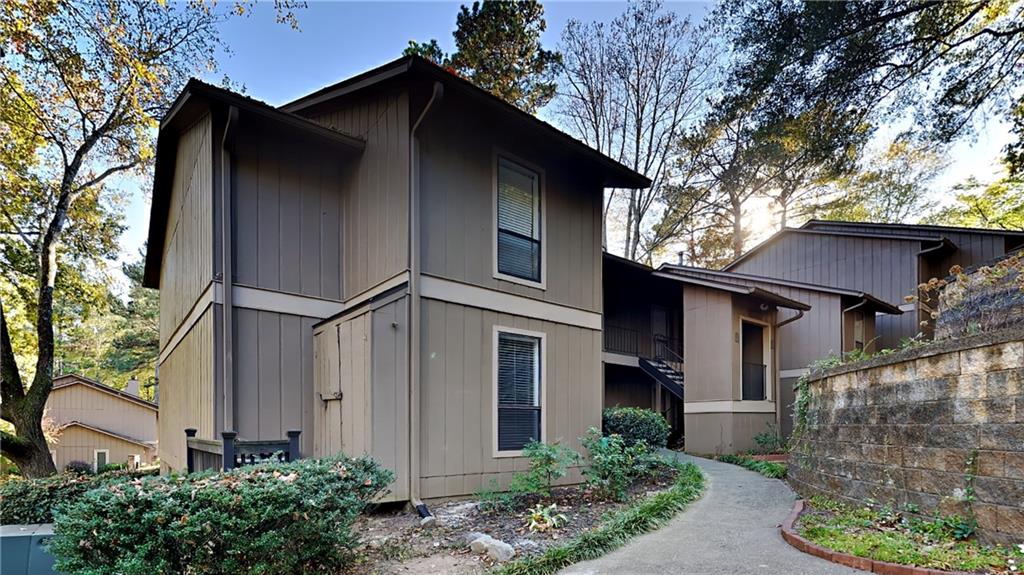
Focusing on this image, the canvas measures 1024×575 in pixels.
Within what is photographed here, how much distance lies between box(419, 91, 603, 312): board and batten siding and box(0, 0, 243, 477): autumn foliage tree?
8656 mm

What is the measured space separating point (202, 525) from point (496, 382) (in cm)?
402

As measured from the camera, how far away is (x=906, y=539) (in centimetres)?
421

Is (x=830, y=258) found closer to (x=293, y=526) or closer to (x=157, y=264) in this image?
(x=293, y=526)

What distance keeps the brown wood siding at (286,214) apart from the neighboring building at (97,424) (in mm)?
17705

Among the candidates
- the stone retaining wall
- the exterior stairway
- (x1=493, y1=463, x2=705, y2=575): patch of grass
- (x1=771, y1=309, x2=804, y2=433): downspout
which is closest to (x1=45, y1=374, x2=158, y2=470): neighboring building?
the exterior stairway

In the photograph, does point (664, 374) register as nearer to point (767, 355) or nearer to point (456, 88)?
point (767, 355)

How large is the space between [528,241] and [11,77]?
11.9 metres

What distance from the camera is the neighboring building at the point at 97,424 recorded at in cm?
1919

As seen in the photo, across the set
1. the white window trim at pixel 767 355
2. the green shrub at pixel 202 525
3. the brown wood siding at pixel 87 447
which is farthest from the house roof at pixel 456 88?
the brown wood siding at pixel 87 447

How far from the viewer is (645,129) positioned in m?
Result: 19.0

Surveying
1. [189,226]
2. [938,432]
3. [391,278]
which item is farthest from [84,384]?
[938,432]

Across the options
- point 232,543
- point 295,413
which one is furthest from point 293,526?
point 295,413

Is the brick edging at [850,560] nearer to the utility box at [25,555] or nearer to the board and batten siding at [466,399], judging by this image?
the board and batten siding at [466,399]

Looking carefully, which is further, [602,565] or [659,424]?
[659,424]
